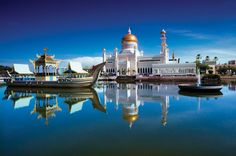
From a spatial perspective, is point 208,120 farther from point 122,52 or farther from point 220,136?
point 122,52

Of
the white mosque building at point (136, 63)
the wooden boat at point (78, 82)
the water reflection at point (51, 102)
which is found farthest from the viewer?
the white mosque building at point (136, 63)

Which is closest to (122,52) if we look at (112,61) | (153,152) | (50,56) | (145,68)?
(112,61)

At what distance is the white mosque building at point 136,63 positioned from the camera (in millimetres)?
41062

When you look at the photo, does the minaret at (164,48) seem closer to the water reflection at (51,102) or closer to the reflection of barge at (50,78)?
the reflection of barge at (50,78)

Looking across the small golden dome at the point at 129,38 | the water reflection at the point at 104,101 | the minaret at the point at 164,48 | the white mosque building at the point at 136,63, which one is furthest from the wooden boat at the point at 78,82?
the small golden dome at the point at 129,38

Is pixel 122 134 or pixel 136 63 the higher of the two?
pixel 136 63

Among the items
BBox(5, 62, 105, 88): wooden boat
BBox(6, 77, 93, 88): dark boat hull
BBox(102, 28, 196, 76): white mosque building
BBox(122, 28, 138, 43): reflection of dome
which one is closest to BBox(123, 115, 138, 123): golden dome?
BBox(5, 62, 105, 88): wooden boat

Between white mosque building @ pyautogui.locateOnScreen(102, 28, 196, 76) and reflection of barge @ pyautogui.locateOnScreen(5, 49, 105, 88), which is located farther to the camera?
white mosque building @ pyautogui.locateOnScreen(102, 28, 196, 76)

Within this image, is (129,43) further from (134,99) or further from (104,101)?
(104,101)

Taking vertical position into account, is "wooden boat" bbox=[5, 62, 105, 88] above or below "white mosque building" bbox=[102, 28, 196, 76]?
below

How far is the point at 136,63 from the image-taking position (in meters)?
47.2

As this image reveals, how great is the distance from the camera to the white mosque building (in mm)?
41062

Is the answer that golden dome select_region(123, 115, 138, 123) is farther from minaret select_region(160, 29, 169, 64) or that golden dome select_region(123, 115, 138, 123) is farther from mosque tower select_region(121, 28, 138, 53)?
mosque tower select_region(121, 28, 138, 53)

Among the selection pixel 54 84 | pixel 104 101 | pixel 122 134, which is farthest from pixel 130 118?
pixel 54 84
